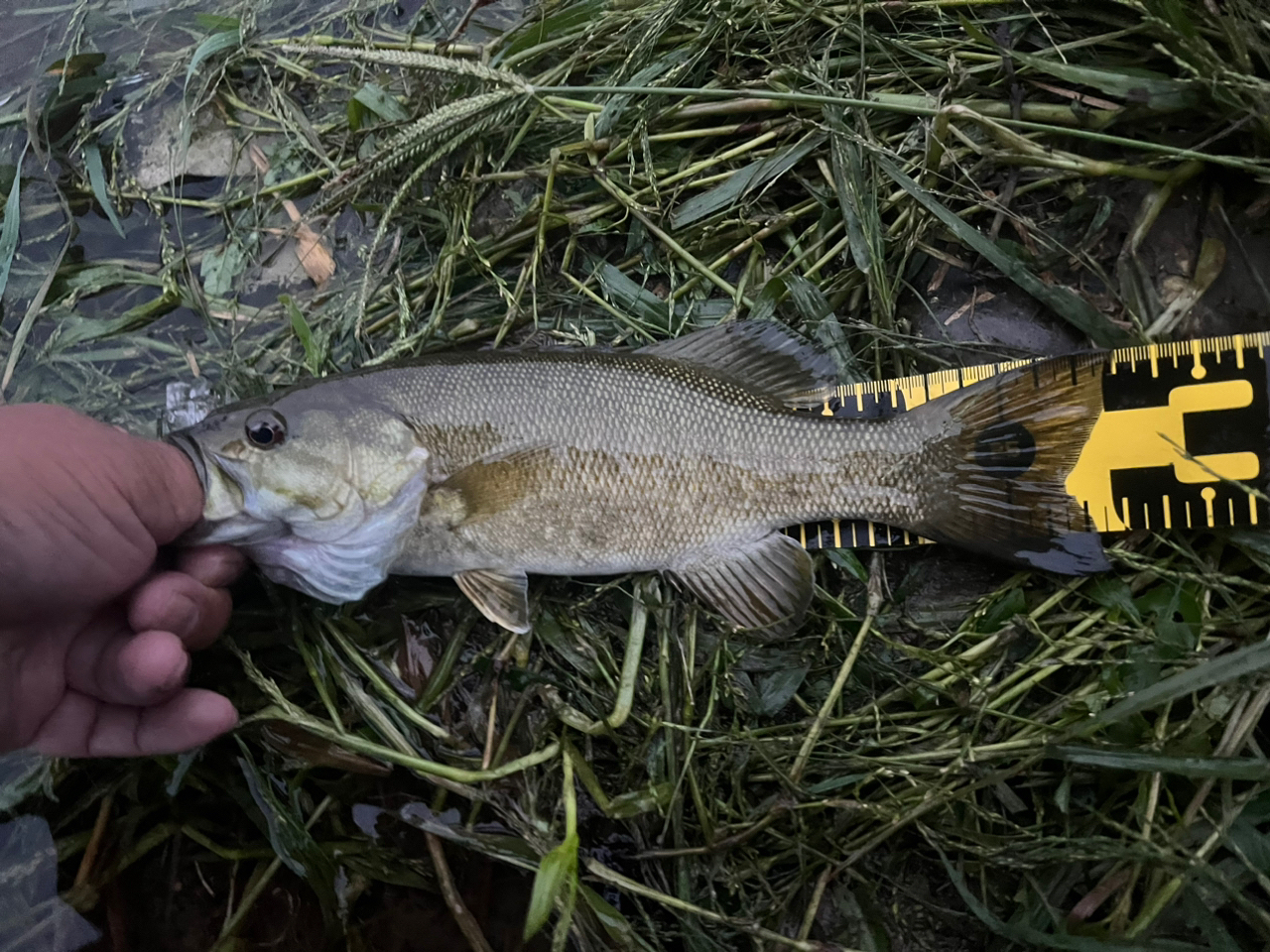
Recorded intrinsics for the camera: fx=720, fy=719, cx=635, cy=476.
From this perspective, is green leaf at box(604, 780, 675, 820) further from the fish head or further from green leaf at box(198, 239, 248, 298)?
green leaf at box(198, 239, 248, 298)

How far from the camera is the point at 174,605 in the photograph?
178cm

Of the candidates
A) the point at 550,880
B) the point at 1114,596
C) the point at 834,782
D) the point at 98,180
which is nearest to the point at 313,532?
the point at 550,880

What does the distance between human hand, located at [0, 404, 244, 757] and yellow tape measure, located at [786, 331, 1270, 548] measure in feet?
7.67

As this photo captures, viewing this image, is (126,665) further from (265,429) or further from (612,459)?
(612,459)

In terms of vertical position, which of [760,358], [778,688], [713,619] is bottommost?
[778,688]

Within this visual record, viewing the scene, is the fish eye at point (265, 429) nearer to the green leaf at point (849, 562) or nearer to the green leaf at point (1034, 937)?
the green leaf at point (849, 562)

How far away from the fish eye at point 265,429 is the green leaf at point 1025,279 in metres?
1.88

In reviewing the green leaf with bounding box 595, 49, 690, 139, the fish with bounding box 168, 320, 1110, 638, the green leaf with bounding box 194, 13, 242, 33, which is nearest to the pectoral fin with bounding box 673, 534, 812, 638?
the fish with bounding box 168, 320, 1110, 638

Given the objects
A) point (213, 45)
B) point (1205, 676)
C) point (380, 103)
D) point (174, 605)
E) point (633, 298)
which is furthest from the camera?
point (213, 45)

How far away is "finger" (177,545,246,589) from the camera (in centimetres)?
190

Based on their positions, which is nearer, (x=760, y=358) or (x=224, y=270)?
(x=760, y=358)

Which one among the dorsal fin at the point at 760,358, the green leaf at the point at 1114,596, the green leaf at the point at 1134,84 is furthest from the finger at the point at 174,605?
the green leaf at the point at 1134,84

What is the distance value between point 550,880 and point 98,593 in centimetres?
125

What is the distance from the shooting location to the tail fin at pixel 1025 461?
1950 mm
